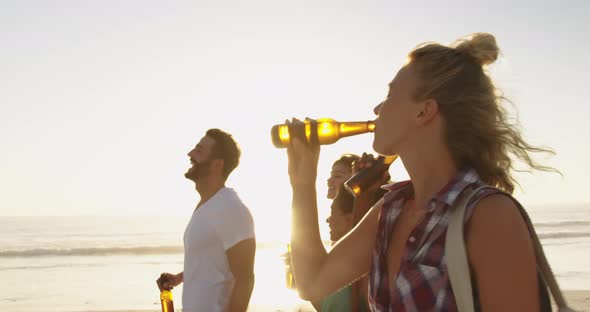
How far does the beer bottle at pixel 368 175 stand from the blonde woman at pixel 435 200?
0.77 metres

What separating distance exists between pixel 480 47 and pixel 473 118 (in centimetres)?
24

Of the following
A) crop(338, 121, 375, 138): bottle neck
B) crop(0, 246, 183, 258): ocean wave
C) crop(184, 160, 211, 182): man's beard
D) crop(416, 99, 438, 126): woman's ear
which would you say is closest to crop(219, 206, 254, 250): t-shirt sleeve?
crop(184, 160, 211, 182): man's beard

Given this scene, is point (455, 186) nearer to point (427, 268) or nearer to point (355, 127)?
point (427, 268)

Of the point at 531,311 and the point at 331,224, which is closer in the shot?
Result: the point at 531,311

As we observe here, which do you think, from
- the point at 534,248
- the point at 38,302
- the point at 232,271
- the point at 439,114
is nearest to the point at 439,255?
the point at 534,248

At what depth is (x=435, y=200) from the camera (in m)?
1.96

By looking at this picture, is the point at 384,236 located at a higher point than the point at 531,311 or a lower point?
higher

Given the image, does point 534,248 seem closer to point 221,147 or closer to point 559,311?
point 559,311

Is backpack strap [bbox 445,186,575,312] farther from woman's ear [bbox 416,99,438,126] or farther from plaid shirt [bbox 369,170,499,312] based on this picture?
woman's ear [bbox 416,99,438,126]

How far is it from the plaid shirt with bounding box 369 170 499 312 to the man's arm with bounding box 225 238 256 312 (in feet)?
10.4

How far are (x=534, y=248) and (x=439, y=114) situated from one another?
49cm

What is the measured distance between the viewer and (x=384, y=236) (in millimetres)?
2172

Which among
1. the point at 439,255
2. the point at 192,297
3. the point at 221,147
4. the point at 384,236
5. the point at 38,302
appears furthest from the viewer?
the point at 38,302

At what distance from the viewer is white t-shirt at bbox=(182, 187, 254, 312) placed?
17.1 ft
